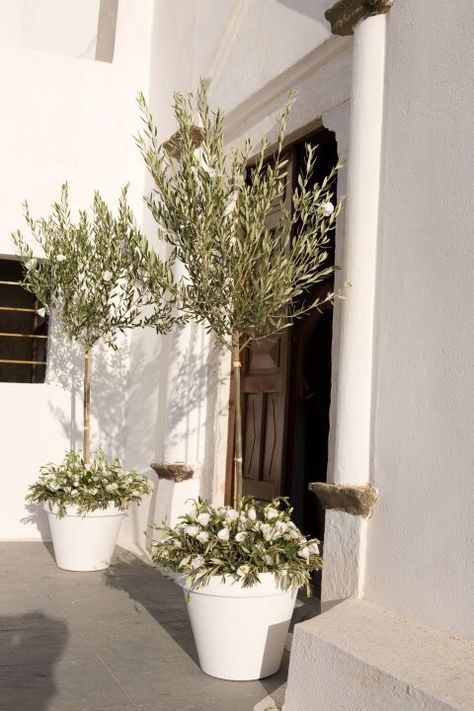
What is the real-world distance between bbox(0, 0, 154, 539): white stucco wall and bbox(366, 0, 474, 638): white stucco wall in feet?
14.1

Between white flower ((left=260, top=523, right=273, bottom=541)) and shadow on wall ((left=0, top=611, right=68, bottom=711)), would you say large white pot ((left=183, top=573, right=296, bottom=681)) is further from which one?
shadow on wall ((left=0, top=611, right=68, bottom=711))

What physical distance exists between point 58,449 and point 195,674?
418cm

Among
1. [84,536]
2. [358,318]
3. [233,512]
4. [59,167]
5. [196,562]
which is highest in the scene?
[59,167]

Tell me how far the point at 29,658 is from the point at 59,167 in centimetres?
517

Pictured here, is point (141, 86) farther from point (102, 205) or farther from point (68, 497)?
point (68, 497)

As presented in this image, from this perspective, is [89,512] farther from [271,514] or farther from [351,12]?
[351,12]

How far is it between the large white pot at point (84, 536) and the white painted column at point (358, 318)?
2.33 metres

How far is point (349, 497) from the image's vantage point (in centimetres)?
425

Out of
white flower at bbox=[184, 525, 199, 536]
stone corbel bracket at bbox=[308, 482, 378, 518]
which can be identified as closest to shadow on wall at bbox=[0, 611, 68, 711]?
white flower at bbox=[184, 525, 199, 536]

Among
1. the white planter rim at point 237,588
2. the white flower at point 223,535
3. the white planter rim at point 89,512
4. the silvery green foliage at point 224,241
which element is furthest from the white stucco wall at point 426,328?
the white planter rim at point 89,512

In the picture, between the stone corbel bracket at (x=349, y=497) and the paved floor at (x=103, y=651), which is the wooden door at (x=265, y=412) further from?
the stone corbel bracket at (x=349, y=497)

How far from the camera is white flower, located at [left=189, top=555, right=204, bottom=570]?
390 centimetres

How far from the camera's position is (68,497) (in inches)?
243

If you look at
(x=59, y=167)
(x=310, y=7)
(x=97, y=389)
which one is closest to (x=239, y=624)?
(x=310, y=7)
